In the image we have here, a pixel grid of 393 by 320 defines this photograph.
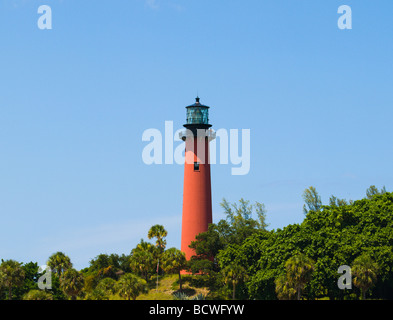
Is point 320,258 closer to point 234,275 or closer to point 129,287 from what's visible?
point 234,275

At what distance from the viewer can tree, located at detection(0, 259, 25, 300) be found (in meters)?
77.6

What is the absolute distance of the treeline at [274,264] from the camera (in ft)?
225

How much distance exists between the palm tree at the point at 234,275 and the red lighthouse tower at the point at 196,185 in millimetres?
15863

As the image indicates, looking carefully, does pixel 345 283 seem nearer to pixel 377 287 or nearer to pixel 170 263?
pixel 377 287

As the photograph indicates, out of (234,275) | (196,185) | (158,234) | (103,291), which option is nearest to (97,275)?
(158,234)

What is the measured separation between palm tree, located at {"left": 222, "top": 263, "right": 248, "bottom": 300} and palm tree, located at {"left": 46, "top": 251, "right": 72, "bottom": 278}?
20.6 meters

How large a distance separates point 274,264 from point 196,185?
20666 mm

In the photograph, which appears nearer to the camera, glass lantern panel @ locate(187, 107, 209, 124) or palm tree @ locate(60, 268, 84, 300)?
palm tree @ locate(60, 268, 84, 300)

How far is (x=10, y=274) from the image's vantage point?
256ft

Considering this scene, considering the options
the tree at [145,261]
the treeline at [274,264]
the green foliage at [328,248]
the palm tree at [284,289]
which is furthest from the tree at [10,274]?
the palm tree at [284,289]

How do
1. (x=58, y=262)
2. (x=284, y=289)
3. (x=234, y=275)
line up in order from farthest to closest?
1. (x=58, y=262)
2. (x=234, y=275)
3. (x=284, y=289)

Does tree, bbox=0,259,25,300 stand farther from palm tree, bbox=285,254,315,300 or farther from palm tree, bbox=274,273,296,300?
palm tree, bbox=285,254,315,300

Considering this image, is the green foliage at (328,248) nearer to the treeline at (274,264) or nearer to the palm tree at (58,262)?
the treeline at (274,264)

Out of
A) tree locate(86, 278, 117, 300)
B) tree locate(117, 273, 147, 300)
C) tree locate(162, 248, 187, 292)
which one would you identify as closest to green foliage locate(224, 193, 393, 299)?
tree locate(162, 248, 187, 292)
